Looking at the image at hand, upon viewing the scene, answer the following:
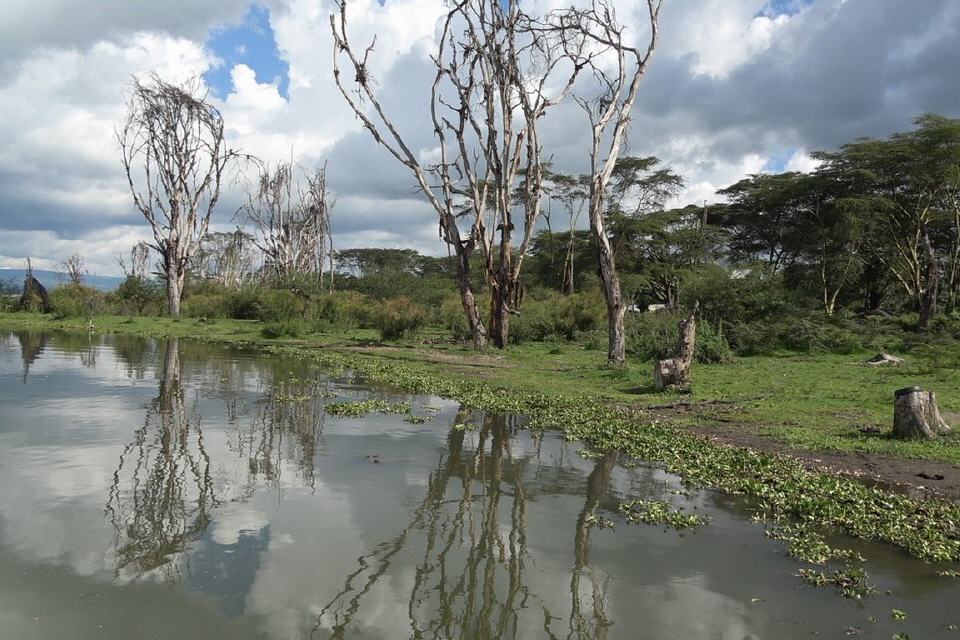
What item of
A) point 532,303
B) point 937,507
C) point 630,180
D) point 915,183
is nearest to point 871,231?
point 915,183

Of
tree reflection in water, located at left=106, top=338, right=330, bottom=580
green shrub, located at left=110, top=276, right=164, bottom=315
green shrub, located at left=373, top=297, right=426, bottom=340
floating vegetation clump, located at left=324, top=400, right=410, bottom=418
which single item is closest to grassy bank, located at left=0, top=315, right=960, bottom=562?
green shrub, located at left=373, top=297, right=426, bottom=340

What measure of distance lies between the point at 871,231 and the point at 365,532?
2943 centimetres

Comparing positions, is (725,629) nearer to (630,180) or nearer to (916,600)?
(916,600)

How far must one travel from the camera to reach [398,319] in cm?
2519

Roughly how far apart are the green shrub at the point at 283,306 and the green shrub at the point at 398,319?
5.97m

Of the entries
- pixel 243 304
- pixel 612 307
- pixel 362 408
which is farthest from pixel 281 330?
pixel 362 408

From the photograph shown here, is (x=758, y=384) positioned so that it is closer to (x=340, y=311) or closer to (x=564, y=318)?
(x=564, y=318)

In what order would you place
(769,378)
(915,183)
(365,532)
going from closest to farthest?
(365,532) < (769,378) < (915,183)

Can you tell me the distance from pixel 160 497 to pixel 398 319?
19309mm

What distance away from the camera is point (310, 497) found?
20.5 feet

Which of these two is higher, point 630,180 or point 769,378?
point 630,180

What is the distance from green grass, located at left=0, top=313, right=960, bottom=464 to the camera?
945cm

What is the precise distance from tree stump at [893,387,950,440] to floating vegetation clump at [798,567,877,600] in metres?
4.79

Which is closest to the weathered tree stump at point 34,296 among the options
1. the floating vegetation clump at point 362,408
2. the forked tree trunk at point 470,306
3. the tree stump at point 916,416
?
the forked tree trunk at point 470,306
